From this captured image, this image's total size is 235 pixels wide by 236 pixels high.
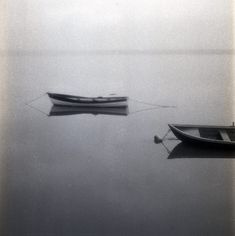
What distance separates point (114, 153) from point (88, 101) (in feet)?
0.86

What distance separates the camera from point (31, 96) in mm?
1640

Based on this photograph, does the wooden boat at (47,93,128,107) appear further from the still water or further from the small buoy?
the small buoy

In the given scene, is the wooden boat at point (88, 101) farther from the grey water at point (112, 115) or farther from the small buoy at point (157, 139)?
the small buoy at point (157, 139)

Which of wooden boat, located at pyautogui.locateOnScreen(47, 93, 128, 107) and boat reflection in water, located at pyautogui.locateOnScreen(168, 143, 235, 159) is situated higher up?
wooden boat, located at pyautogui.locateOnScreen(47, 93, 128, 107)

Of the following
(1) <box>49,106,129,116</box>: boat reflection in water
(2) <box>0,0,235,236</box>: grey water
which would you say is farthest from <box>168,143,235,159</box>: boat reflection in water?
(1) <box>49,106,129,116</box>: boat reflection in water

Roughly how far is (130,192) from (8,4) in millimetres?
1022

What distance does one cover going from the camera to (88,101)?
1.61 m

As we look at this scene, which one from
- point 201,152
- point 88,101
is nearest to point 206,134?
point 201,152

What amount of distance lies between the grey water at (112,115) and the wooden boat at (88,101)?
3 cm

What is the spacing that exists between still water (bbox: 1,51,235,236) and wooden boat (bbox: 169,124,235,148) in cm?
4

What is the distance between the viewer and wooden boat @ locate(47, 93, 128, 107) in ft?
5.26

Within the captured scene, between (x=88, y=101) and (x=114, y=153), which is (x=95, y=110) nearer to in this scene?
(x=88, y=101)

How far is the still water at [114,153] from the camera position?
5.08 feet

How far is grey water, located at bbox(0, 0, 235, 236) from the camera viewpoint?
1.56 metres
